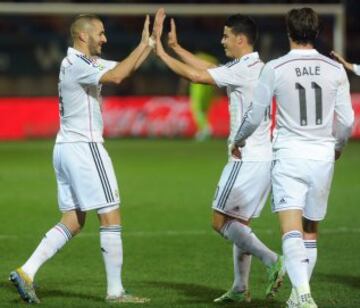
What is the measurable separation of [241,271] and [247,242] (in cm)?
27

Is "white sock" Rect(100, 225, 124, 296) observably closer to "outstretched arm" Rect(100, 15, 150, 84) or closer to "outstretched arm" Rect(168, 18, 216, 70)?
"outstretched arm" Rect(100, 15, 150, 84)

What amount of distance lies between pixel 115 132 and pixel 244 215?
63.5ft

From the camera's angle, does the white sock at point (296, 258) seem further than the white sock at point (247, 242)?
No

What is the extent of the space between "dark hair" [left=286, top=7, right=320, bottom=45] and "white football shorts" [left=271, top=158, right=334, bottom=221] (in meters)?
0.88

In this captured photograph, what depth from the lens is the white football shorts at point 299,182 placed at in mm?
7637

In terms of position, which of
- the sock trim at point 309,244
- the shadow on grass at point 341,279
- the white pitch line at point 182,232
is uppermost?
the sock trim at point 309,244

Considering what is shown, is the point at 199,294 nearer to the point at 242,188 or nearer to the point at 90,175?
the point at 242,188

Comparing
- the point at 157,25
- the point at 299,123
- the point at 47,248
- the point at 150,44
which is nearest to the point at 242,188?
the point at 299,123

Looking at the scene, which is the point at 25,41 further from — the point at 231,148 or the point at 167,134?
the point at 231,148

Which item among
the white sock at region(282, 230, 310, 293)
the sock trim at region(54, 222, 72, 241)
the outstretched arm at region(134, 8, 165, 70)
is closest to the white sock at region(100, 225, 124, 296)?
the sock trim at region(54, 222, 72, 241)

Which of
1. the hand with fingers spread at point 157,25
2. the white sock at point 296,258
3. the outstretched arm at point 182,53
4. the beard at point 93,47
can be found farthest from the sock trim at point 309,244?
the beard at point 93,47

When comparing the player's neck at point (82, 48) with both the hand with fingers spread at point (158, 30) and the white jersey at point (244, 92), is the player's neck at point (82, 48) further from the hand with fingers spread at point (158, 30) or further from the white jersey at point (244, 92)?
the white jersey at point (244, 92)

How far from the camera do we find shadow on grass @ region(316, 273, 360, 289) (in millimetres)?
9336

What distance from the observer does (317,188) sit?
7754 mm
